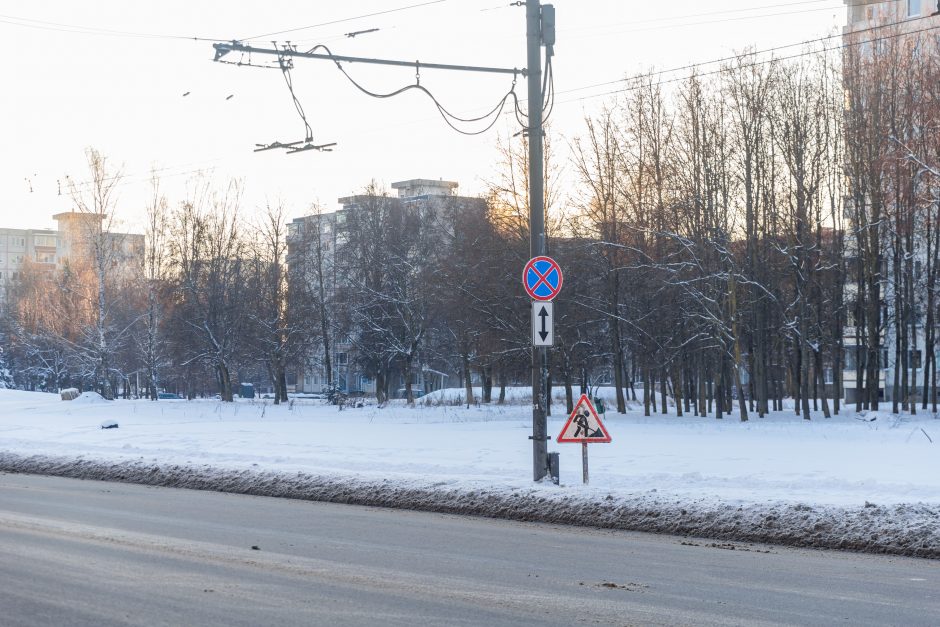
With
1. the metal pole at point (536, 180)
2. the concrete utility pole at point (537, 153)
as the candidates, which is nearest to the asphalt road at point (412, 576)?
the metal pole at point (536, 180)

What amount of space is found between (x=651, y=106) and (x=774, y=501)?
121ft

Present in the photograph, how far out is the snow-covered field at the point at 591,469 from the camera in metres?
13.5

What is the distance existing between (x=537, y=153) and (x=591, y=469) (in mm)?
5941

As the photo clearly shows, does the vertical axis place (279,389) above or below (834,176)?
below

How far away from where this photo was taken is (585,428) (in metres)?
16.4

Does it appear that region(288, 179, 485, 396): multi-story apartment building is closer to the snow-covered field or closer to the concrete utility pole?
the snow-covered field

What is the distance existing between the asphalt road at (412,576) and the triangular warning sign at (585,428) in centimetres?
222

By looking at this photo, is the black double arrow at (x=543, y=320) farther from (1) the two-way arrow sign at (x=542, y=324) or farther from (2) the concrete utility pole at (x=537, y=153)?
(2) the concrete utility pole at (x=537, y=153)

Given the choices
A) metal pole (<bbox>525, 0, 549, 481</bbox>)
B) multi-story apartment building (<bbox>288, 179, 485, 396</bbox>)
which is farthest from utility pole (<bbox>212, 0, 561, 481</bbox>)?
multi-story apartment building (<bbox>288, 179, 485, 396</bbox>)

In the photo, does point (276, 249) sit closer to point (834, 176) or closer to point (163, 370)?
point (163, 370)

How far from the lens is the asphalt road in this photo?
8.22m

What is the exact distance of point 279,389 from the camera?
2980 inches

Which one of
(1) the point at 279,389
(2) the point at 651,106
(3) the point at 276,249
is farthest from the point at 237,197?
(2) the point at 651,106

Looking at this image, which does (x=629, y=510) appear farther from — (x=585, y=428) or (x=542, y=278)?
(x=542, y=278)
